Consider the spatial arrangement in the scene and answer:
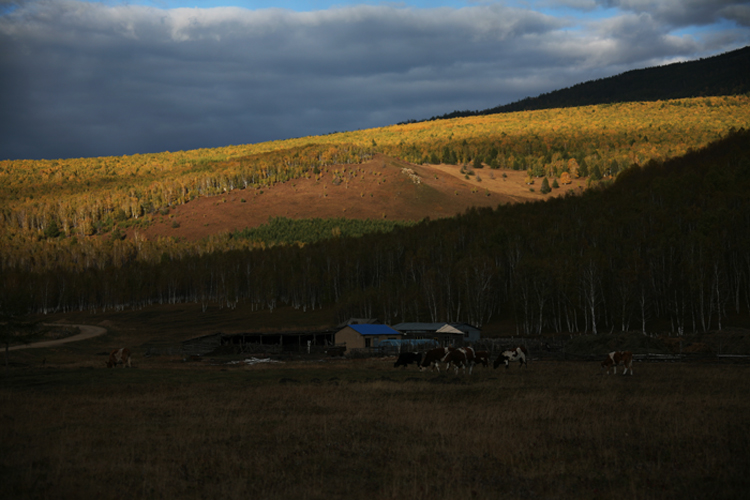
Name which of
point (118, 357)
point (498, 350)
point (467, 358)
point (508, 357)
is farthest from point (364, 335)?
point (467, 358)

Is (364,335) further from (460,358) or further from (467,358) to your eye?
(460,358)

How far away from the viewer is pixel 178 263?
159m

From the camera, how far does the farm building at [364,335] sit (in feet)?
238

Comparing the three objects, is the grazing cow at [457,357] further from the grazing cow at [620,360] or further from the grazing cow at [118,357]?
the grazing cow at [118,357]

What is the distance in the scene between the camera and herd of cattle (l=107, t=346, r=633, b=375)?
35469mm

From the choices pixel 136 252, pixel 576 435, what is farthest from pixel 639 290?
pixel 136 252

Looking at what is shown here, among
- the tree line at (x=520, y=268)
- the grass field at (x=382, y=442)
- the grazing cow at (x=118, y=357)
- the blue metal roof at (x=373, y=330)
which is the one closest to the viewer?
the grass field at (x=382, y=442)

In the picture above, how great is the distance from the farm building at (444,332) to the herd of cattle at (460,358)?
28248 millimetres

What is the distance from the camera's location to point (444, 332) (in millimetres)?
72375

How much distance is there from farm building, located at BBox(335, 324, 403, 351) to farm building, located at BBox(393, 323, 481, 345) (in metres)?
2.96

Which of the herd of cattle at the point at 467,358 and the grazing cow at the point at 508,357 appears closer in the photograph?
the herd of cattle at the point at 467,358

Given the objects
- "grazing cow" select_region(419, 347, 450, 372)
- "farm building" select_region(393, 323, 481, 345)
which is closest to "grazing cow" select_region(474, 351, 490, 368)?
"grazing cow" select_region(419, 347, 450, 372)

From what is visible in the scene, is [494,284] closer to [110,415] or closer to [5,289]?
[110,415]

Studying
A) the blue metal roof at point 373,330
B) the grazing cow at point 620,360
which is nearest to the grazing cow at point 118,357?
the blue metal roof at point 373,330
